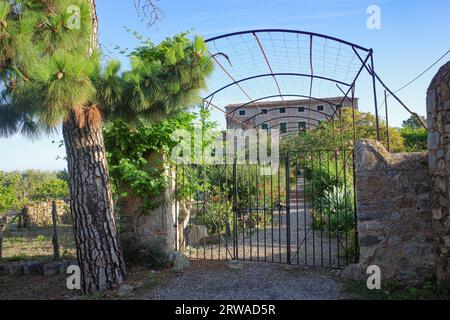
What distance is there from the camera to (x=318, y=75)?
8203mm

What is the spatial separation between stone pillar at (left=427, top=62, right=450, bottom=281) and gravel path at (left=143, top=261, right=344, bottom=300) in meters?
1.17

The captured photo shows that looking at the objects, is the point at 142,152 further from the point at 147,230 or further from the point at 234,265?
the point at 234,265

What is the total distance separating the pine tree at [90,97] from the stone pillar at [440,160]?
251 centimetres

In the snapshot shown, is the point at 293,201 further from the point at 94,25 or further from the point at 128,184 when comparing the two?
the point at 94,25

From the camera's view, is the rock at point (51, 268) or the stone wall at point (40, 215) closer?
the rock at point (51, 268)

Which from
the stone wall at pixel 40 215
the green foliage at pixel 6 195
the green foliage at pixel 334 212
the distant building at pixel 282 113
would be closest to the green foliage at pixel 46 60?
the green foliage at pixel 6 195

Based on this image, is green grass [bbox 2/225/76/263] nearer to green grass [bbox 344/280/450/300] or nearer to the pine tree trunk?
the pine tree trunk

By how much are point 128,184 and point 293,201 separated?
8.81 m

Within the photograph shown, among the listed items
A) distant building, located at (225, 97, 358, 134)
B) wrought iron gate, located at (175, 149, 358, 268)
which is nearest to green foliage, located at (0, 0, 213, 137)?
wrought iron gate, located at (175, 149, 358, 268)

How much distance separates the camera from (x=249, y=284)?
4.68 metres

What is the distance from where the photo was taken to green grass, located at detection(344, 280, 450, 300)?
4016 millimetres

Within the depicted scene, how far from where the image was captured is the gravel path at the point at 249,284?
169 inches

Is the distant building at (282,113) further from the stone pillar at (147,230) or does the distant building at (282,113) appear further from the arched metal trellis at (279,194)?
the stone pillar at (147,230)

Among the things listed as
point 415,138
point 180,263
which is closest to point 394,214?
point 180,263
